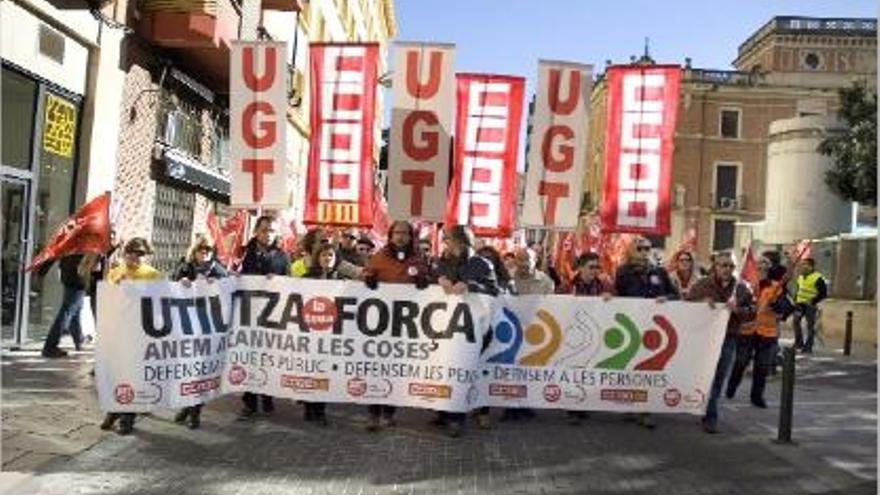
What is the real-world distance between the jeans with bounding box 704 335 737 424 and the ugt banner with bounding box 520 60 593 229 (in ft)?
6.94

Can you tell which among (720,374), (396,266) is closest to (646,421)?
(720,374)

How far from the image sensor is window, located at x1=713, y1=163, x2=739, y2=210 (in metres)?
70.8

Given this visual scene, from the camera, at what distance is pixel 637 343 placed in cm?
1055

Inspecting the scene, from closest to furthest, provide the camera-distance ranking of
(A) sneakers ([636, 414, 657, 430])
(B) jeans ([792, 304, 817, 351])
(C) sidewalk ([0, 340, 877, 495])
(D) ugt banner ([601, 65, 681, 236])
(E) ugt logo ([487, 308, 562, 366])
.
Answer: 1. (C) sidewalk ([0, 340, 877, 495])
2. (E) ugt logo ([487, 308, 562, 366])
3. (A) sneakers ([636, 414, 657, 430])
4. (D) ugt banner ([601, 65, 681, 236])
5. (B) jeans ([792, 304, 817, 351])

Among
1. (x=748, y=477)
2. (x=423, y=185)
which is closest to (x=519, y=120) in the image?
(x=423, y=185)

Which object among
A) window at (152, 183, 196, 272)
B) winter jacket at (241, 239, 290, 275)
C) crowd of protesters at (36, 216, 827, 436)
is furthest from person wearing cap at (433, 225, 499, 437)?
window at (152, 183, 196, 272)

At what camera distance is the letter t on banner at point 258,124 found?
11492 mm

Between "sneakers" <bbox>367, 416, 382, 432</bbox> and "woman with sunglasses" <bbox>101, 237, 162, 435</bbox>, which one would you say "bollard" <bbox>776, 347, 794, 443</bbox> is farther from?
"woman with sunglasses" <bbox>101, 237, 162, 435</bbox>

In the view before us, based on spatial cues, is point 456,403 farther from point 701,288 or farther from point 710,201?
point 710,201

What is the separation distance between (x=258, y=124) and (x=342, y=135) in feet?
3.67

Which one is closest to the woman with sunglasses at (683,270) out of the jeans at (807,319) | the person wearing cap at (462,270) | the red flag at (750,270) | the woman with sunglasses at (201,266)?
the red flag at (750,270)

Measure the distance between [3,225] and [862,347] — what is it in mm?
16312

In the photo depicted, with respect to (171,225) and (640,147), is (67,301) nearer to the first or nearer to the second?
(640,147)

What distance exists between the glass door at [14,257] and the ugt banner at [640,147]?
21.6 feet
